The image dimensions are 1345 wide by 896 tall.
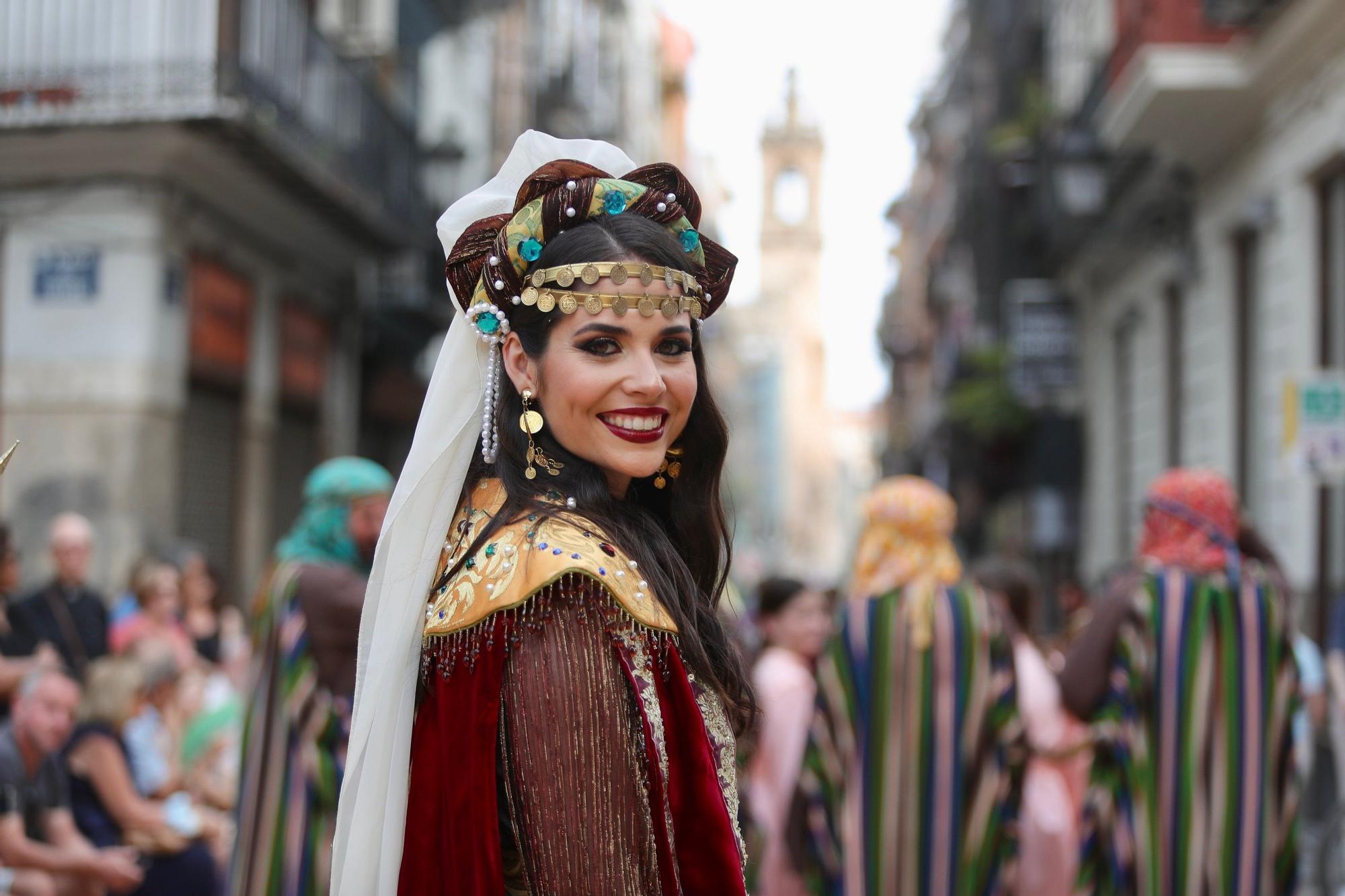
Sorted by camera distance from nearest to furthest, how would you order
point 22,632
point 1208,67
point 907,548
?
point 907,548 < point 22,632 < point 1208,67

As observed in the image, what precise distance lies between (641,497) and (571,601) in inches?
19.1

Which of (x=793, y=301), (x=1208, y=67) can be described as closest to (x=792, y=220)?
(x=793, y=301)

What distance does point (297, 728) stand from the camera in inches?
191

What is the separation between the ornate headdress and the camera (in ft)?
6.95

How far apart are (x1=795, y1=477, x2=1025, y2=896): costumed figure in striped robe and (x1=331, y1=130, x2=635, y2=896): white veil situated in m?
3.38

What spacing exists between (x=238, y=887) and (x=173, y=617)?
359 centimetres

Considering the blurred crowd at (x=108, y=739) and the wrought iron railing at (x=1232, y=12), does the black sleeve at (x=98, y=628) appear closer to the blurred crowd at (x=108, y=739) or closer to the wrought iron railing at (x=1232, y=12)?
the blurred crowd at (x=108, y=739)

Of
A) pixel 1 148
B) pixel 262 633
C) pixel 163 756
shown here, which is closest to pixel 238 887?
pixel 262 633

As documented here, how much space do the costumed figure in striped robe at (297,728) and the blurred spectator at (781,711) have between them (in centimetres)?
178

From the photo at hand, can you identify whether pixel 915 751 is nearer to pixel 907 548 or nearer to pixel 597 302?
pixel 907 548

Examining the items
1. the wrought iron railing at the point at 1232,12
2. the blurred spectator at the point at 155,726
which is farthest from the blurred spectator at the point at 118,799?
the wrought iron railing at the point at 1232,12

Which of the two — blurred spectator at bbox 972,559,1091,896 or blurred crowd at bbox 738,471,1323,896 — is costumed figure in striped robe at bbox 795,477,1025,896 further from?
blurred spectator at bbox 972,559,1091,896

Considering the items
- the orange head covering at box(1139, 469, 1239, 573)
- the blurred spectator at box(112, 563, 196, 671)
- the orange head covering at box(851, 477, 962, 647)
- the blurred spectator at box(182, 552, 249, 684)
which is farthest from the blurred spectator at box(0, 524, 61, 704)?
the orange head covering at box(1139, 469, 1239, 573)

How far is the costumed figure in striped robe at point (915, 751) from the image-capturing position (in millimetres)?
5434
